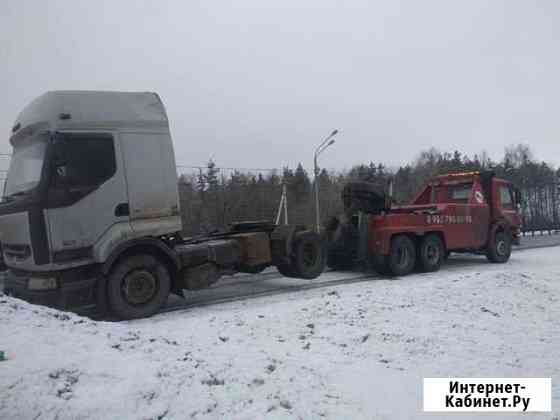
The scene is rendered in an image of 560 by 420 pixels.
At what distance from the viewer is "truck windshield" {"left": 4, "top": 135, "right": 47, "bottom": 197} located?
21.8 feet

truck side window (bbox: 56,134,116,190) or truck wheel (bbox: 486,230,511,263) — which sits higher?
truck side window (bbox: 56,134,116,190)

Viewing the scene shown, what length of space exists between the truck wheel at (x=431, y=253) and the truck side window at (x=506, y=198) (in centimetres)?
321

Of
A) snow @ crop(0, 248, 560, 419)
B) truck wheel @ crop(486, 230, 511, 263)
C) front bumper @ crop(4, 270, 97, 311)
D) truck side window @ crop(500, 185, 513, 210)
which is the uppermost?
truck side window @ crop(500, 185, 513, 210)

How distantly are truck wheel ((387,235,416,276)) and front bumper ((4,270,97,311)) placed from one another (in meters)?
6.98

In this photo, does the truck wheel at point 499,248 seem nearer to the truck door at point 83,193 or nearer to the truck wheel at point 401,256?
the truck wheel at point 401,256

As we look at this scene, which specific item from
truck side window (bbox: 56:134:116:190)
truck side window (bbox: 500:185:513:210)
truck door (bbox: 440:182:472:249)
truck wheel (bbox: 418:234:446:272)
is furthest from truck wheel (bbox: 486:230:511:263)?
truck side window (bbox: 56:134:116:190)

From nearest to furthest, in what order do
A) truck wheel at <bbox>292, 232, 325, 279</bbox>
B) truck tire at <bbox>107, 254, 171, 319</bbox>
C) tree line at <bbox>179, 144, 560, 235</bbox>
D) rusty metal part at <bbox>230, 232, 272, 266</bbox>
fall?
truck tire at <bbox>107, 254, 171, 319</bbox>
rusty metal part at <bbox>230, 232, 272, 266</bbox>
truck wheel at <bbox>292, 232, 325, 279</bbox>
tree line at <bbox>179, 144, 560, 235</bbox>

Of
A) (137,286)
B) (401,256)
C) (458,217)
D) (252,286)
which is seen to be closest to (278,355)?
(137,286)

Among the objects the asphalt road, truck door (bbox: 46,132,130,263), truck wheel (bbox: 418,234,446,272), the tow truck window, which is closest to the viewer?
truck door (bbox: 46,132,130,263)

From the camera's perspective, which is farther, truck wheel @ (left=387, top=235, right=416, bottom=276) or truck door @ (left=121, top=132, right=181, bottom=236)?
truck wheel @ (left=387, top=235, right=416, bottom=276)

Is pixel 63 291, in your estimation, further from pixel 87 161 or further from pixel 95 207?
pixel 87 161

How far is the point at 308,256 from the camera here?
402 inches

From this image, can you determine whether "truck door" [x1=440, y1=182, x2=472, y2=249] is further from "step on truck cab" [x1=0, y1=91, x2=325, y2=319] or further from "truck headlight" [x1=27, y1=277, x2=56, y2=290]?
"truck headlight" [x1=27, y1=277, x2=56, y2=290]

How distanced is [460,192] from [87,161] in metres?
10.7
